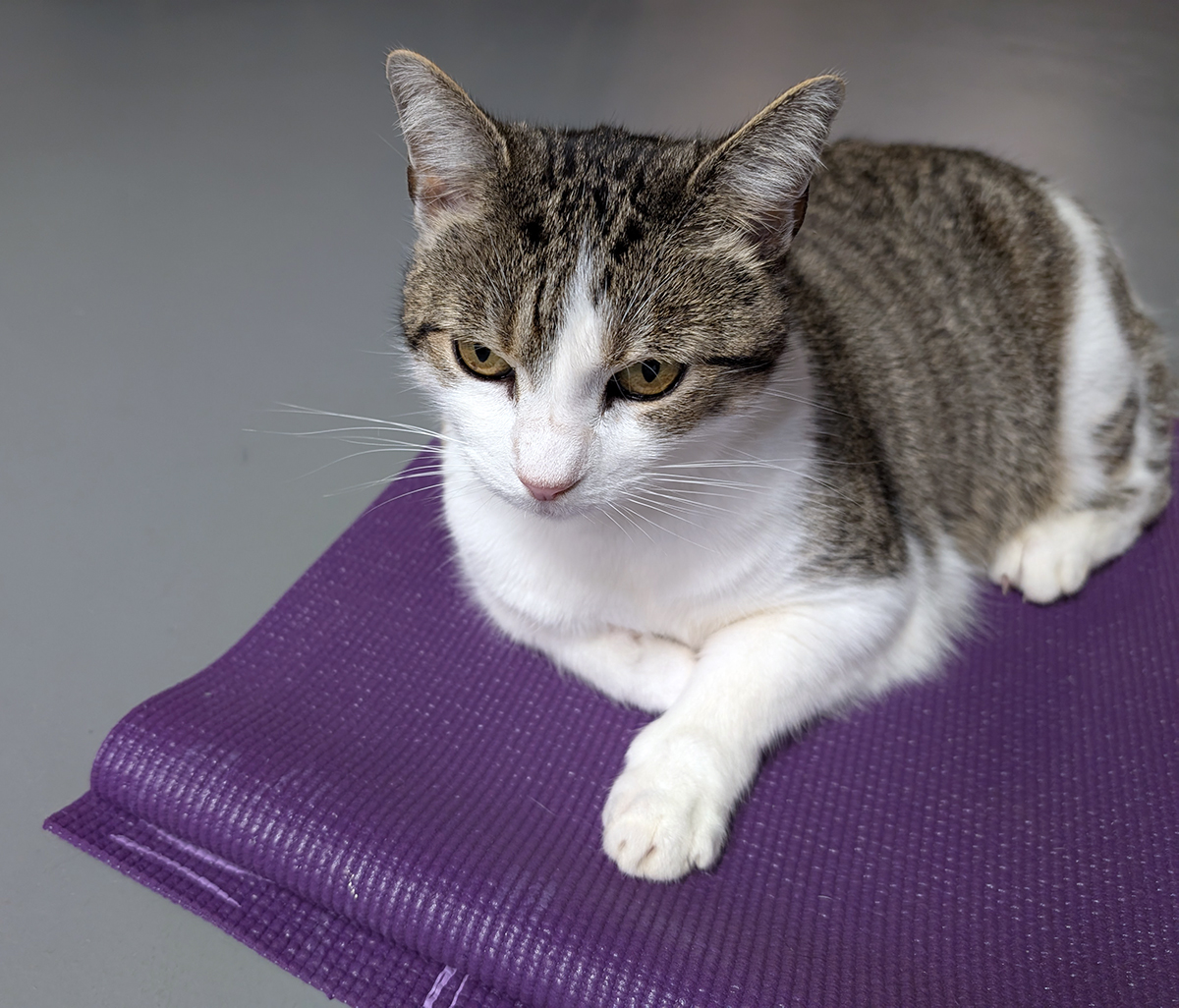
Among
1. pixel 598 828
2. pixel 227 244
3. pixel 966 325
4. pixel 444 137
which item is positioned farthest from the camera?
pixel 227 244

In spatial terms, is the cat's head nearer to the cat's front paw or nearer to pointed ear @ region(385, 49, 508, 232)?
Result: pointed ear @ region(385, 49, 508, 232)

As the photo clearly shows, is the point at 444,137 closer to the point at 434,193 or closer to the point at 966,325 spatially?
the point at 434,193

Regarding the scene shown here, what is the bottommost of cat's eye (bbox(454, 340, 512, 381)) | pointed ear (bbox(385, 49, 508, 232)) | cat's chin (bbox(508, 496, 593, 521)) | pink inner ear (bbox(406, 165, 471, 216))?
cat's chin (bbox(508, 496, 593, 521))

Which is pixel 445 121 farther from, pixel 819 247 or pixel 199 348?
pixel 199 348

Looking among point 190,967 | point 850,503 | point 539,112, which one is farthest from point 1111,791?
point 539,112

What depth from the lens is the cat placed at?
1.32 metres

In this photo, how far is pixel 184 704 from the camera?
1690 mm

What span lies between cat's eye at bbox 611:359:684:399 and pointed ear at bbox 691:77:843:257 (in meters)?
0.22

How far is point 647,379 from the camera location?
4.41 ft

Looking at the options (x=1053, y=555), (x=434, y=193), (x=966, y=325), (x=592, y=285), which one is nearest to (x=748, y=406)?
(x=592, y=285)

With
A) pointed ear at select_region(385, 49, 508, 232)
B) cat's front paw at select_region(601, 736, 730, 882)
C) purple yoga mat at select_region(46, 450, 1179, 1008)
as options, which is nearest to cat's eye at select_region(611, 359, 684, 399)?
pointed ear at select_region(385, 49, 508, 232)

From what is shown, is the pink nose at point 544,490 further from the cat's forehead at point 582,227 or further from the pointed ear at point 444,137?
the pointed ear at point 444,137

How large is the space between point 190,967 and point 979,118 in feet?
13.9

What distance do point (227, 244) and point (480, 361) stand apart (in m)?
2.23
